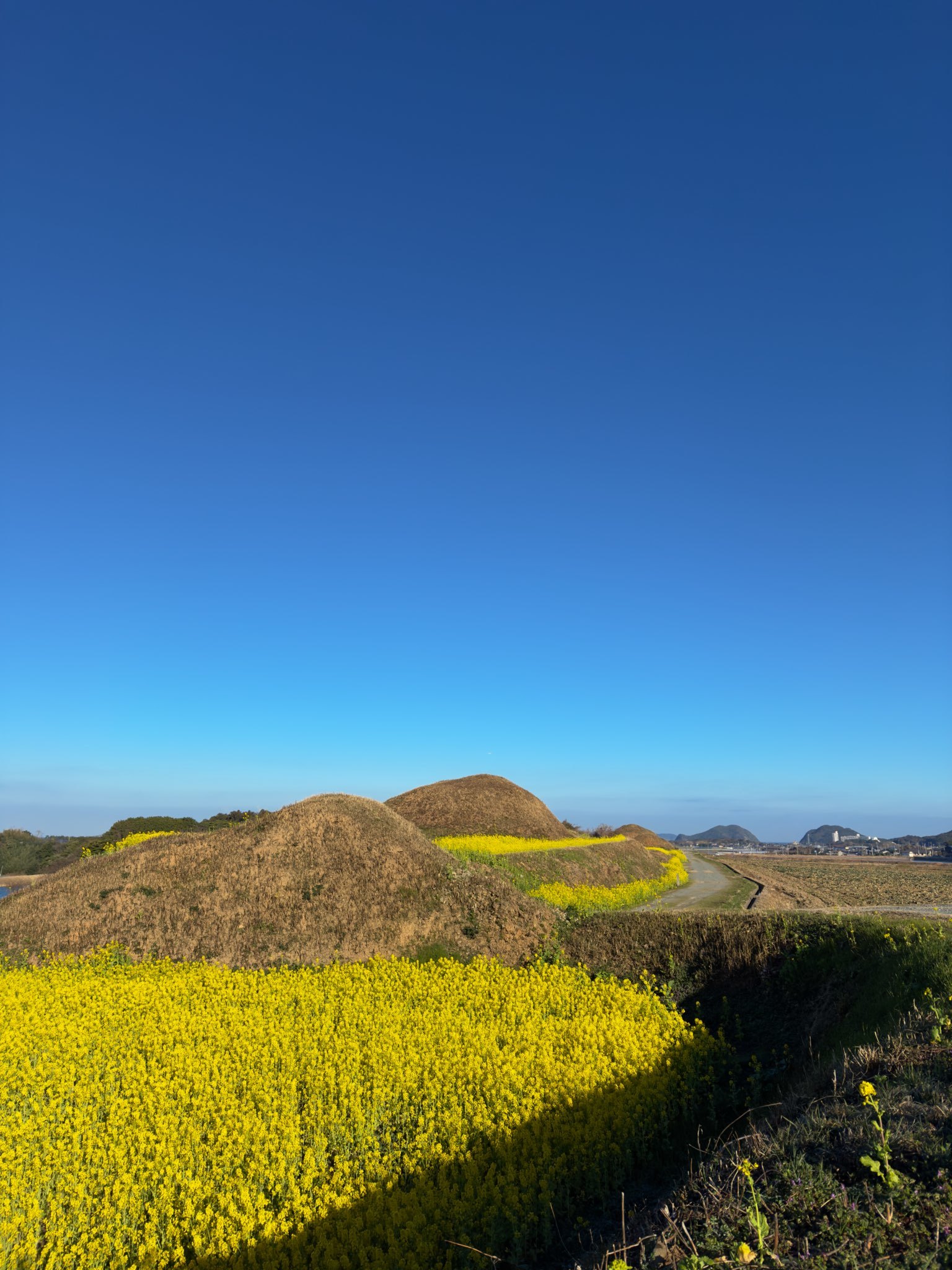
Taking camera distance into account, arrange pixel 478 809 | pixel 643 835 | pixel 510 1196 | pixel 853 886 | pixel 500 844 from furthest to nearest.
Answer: pixel 643 835 → pixel 478 809 → pixel 853 886 → pixel 500 844 → pixel 510 1196

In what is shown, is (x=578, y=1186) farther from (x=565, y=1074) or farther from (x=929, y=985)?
(x=929, y=985)

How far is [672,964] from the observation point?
18547 millimetres

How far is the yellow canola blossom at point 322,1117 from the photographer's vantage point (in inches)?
291

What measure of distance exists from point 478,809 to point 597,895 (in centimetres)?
2313

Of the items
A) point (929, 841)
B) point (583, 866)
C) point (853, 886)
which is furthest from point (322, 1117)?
point (929, 841)

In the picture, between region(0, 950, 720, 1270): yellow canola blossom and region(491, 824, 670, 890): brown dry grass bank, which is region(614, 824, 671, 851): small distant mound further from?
region(0, 950, 720, 1270): yellow canola blossom

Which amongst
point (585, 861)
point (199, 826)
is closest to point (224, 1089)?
point (585, 861)

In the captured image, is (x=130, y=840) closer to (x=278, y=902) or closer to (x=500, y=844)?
(x=278, y=902)

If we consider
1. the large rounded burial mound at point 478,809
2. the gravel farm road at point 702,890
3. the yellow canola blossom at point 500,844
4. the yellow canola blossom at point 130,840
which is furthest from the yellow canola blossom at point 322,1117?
the large rounded burial mound at point 478,809

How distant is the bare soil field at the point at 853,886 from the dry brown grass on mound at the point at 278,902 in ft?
43.6

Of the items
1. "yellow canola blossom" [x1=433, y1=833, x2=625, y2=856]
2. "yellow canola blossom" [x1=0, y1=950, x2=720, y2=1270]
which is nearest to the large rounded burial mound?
"yellow canola blossom" [x1=433, y1=833, x2=625, y2=856]

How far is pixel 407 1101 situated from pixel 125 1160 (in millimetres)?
3977

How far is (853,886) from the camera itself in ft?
158

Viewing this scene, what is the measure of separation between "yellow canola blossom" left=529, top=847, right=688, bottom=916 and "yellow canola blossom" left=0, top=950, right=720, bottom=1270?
14.0 meters
